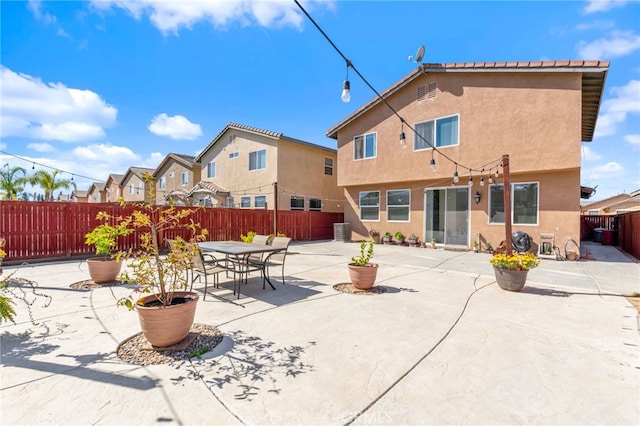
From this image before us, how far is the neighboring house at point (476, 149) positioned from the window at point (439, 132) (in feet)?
0.13

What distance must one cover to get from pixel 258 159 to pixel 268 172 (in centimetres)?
149

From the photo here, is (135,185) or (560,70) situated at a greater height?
(560,70)

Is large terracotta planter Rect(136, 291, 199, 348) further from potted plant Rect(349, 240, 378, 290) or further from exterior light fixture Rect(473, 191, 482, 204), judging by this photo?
exterior light fixture Rect(473, 191, 482, 204)

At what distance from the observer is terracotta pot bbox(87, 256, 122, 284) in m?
5.85

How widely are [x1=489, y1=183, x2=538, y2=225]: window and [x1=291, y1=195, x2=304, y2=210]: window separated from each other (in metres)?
10.7

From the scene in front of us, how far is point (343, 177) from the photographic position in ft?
51.6

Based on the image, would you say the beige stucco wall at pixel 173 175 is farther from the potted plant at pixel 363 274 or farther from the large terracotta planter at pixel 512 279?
the large terracotta planter at pixel 512 279

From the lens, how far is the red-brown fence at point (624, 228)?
10844 mm

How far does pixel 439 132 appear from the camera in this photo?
12.2 m

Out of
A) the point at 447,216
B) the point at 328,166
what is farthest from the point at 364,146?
the point at 328,166

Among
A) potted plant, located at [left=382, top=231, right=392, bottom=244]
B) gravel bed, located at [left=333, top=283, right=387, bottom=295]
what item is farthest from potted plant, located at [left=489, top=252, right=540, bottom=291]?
potted plant, located at [left=382, top=231, right=392, bottom=244]

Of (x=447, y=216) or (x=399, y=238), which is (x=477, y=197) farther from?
(x=399, y=238)

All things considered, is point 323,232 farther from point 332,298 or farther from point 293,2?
point 293,2

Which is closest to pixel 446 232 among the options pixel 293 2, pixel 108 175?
pixel 293 2
